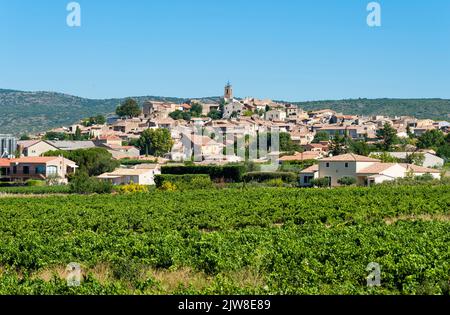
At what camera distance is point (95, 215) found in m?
30.4

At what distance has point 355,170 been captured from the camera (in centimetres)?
6506

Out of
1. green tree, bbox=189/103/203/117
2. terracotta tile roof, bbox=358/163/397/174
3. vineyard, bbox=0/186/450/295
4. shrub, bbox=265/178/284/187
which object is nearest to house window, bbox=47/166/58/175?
shrub, bbox=265/178/284/187

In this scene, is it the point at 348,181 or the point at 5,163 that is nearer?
the point at 348,181

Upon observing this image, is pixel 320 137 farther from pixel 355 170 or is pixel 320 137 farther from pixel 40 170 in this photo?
pixel 355 170

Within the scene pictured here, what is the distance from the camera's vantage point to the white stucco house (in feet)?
210

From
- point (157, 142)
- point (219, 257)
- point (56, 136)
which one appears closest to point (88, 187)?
point (219, 257)

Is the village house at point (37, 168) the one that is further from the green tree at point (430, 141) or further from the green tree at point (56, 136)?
the green tree at point (56, 136)

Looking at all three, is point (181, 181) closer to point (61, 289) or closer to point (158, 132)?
point (61, 289)

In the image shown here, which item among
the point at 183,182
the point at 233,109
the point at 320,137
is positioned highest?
the point at 233,109

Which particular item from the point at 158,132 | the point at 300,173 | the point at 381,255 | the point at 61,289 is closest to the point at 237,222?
the point at 381,255

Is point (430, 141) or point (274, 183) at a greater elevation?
point (430, 141)

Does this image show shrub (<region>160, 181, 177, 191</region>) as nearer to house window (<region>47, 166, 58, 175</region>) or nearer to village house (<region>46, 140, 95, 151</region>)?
house window (<region>47, 166, 58, 175</region>)

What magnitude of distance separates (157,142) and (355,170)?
53.9 metres
